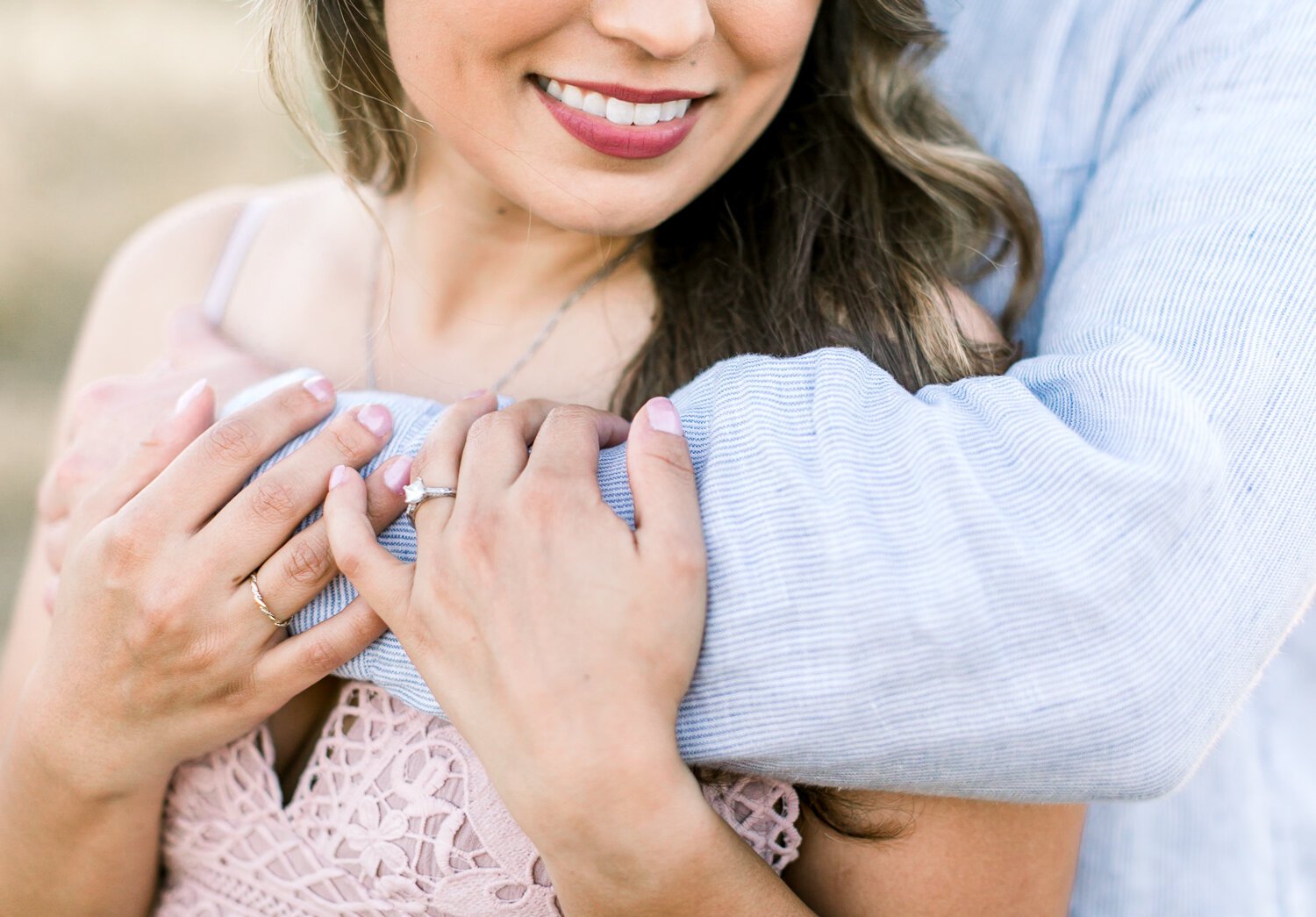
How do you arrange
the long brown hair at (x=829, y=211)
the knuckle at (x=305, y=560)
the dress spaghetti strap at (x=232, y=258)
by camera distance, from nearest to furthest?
the knuckle at (x=305, y=560)
the long brown hair at (x=829, y=211)
the dress spaghetti strap at (x=232, y=258)

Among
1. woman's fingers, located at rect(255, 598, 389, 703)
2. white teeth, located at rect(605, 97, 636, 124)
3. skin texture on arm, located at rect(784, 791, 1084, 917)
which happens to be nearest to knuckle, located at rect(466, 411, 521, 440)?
woman's fingers, located at rect(255, 598, 389, 703)

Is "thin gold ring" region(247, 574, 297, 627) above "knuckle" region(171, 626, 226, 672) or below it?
above

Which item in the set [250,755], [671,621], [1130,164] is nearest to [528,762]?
[671,621]

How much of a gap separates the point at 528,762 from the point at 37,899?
2.85 feet

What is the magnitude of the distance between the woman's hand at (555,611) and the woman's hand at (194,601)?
0.11m

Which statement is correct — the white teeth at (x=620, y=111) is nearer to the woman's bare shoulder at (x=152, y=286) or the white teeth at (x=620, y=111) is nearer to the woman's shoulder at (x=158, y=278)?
the woman's shoulder at (x=158, y=278)

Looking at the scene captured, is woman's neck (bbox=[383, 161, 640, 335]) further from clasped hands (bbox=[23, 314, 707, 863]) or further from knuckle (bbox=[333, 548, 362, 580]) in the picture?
knuckle (bbox=[333, 548, 362, 580])

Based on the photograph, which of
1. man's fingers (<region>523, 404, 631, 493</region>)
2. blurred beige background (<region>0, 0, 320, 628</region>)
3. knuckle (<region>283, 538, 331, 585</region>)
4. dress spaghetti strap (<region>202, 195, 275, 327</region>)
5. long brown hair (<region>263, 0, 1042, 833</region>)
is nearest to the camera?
man's fingers (<region>523, 404, 631, 493</region>)

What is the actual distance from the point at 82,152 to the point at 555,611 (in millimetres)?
4468

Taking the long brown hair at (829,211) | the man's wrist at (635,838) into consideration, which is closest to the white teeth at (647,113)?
the long brown hair at (829,211)

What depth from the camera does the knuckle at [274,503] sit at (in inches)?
47.1

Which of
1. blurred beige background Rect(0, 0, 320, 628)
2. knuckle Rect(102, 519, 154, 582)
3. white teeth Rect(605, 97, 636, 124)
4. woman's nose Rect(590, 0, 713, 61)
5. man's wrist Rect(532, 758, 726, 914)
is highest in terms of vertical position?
woman's nose Rect(590, 0, 713, 61)

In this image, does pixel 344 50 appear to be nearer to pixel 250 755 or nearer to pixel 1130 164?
pixel 250 755

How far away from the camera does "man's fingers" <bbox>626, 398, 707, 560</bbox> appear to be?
1.01 metres
